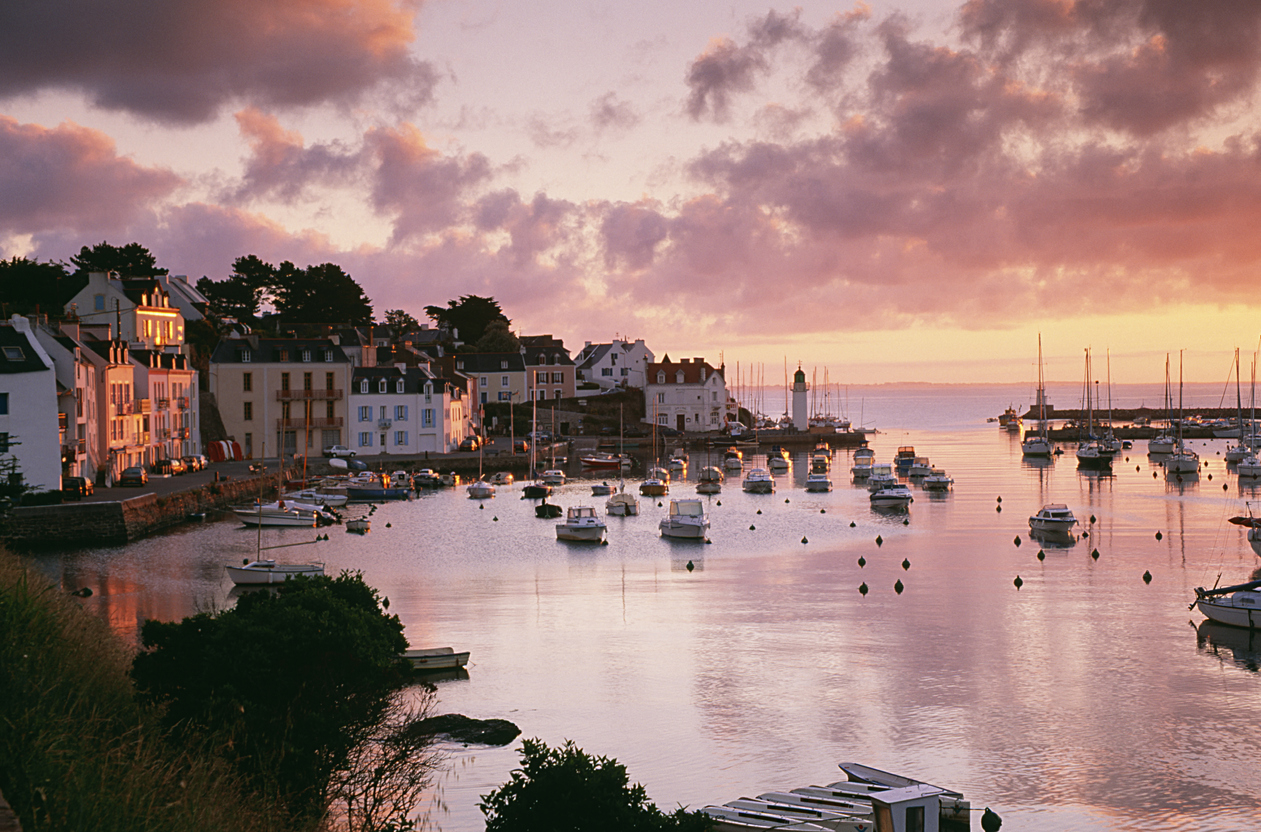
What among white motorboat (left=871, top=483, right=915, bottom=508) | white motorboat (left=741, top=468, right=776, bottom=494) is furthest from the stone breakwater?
white motorboat (left=871, top=483, right=915, bottom=508)

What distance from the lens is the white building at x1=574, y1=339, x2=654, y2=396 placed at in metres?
158

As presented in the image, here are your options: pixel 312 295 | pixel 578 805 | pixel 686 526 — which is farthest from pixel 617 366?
pixel 578 805

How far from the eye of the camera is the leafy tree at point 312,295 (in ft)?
439

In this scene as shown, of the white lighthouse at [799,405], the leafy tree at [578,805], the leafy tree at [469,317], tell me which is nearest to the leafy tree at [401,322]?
the leafy tree at [469,317]

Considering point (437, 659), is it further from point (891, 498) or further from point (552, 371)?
point (552, 371)

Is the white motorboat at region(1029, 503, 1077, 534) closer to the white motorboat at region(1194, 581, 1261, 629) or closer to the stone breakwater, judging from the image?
the white motorboat at region(1194, 581, 1261, 629)

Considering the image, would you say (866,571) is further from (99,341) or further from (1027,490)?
(99,341)

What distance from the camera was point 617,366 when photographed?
522 ft

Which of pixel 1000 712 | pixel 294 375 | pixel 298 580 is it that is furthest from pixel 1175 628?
pixel 294 375

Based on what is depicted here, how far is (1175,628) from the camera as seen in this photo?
132ft

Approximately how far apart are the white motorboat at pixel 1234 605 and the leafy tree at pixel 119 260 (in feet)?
345

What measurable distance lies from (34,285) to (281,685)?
91007 mm

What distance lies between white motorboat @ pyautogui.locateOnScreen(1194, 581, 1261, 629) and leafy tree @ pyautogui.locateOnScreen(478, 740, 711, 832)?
3210 cm

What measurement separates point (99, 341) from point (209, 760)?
2598 inches
